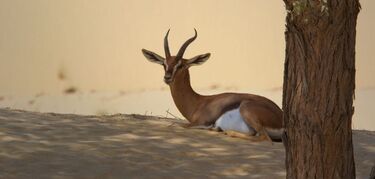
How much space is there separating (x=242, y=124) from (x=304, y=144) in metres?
3.72

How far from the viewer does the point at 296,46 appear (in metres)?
5.66

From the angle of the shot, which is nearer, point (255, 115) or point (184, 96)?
point (255, 115)

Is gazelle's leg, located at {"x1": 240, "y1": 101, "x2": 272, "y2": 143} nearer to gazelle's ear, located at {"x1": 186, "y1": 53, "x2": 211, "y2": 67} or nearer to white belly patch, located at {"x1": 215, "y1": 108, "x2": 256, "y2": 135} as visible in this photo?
white belly patch, located at {"x1": 215, "y1": 108, "x2": 256, "y2": 135}

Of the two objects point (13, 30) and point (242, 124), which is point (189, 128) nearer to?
point (242, 124)

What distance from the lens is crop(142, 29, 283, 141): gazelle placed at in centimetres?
940

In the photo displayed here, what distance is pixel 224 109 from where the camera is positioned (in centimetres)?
959

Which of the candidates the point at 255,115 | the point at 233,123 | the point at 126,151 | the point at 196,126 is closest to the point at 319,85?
the point at 126,151

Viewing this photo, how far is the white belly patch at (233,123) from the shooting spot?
31.0 feet

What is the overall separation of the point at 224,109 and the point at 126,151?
1.84m

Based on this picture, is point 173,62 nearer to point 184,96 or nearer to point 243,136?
point 184,96

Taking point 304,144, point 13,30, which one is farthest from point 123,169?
point 13,30

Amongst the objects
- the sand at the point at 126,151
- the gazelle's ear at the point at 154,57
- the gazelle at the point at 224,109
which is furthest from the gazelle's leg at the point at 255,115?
the gazelle's ear at the point at 154,57

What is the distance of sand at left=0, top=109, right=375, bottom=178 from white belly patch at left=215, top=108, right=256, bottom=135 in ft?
0.59

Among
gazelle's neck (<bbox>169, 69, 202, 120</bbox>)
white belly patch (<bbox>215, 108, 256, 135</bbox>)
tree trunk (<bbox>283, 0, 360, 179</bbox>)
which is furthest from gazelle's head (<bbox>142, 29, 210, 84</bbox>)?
tree trunk (<bbox>283, 0, 360, 179</bbox>)
